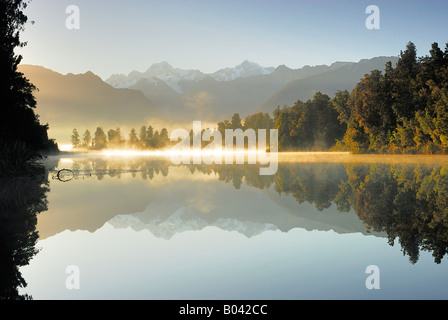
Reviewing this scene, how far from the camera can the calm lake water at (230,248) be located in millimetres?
5832

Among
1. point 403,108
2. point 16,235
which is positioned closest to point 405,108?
point 403,108

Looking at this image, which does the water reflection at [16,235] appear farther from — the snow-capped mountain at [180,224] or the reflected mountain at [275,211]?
the snow-capped mountain at [180,224]

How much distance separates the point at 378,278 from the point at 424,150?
6129 centimetres

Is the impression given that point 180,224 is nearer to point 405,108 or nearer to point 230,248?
point 230,248

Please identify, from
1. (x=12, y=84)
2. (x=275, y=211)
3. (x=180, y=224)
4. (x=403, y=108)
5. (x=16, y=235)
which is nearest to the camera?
(x=16, y=235)

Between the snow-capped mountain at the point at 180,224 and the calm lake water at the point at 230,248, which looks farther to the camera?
the snow-capped mountain at the point at 180,224

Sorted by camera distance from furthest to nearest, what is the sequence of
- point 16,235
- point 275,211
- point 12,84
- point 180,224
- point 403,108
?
point 403,108 → point 12,84 → point 275,211 → point 180,224 → point 16,235

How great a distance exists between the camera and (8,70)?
26.0 meters

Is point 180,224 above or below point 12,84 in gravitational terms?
below

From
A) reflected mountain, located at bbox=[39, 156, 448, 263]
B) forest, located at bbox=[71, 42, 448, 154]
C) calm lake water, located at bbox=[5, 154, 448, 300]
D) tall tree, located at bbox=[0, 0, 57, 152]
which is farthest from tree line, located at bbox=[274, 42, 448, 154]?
tall tree, located at bbox=[0, 0, 57, 152]

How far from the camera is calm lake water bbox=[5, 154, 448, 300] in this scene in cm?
583

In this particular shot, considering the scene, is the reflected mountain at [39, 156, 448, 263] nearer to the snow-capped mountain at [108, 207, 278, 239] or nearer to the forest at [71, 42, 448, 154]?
the snow-capped mountain at [108, 207, 278, 239]

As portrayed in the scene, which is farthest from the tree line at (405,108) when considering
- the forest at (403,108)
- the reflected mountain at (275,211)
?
the reflected mountain at (275,211)

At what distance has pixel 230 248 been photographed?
Answer: 27.5 feet
